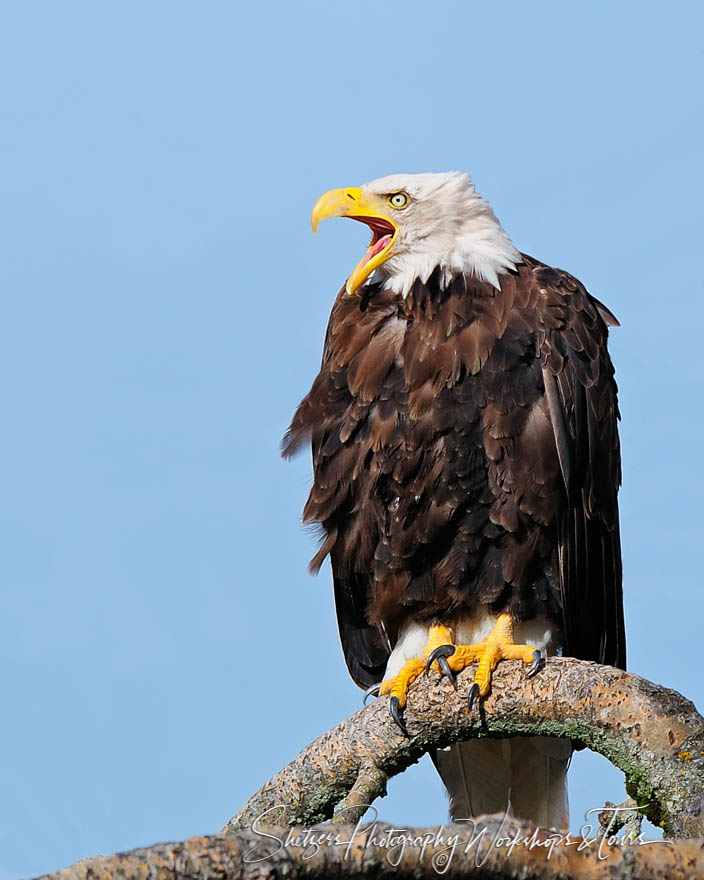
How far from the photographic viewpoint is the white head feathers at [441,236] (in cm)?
445

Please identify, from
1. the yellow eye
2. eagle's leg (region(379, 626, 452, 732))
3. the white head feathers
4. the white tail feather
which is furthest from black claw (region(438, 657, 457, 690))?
the yellow eye

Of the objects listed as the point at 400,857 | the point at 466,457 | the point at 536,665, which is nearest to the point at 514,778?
the point at 536,665

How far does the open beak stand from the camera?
4480 millimetres

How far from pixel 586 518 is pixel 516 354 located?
2.07 ft

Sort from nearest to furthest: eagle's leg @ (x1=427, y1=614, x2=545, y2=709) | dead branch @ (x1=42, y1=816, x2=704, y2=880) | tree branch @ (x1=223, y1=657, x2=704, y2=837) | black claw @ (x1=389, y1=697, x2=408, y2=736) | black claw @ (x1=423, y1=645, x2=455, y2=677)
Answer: dead branch @ (x1=42, y1=816, x2=704, y2=880) < tree branch @ (x1=223, y1=657, x2=704, y2=837) < black claw @ (x1=389, y1=697, x2=408, y2=736) < eagle's leg @ (x1=427, y1=614, x2=545, y2=709) < black claw @ (x1=423, y1=645, x2=455, y2=677)

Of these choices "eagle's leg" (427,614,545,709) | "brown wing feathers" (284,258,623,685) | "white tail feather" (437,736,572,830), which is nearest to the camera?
"eagle's leg" (427,614,545,709)

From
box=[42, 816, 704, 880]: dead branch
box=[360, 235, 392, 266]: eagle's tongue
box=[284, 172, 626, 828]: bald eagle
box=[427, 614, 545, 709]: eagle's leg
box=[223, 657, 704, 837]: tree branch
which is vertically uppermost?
box=[360, 235, 392, 266]: eagle's tongue

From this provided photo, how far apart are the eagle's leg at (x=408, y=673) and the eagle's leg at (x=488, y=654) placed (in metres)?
0.05

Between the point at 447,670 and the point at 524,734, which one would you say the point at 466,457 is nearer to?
the point at 447,670

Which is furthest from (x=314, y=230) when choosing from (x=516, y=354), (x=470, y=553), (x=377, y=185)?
(x=470, y=553)

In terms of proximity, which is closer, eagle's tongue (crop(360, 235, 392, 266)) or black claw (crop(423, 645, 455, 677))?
black claw (crop(423, 645, 455, 677))

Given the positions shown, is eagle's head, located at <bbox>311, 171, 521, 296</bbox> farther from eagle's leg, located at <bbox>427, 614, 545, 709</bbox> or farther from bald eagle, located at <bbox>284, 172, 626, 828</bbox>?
eagle's leg, located at <bbox>427, 614, 545, 709</bbox>

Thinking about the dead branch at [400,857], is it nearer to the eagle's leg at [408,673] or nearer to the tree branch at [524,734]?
the tree branch at [524,734]

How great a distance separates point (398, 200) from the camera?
14.9 feet
